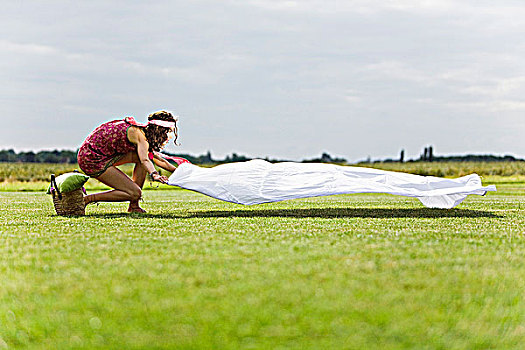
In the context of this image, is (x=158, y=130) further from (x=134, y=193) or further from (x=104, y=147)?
(x=134, y=193)

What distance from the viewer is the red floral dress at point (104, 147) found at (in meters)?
6.47

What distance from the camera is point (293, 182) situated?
259 inches

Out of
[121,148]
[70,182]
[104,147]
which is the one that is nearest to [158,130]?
[121,148]

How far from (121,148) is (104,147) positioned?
191 millimetres

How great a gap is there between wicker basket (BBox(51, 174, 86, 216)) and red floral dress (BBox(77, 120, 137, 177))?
1.11 feet

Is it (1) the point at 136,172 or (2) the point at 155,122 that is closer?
(2) the point at 155,122

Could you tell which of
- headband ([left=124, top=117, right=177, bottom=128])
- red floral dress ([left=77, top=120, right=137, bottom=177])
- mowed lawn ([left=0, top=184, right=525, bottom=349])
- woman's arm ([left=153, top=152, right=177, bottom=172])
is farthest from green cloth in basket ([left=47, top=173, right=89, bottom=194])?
mowed lawn ([left=0, top=184, right=525, bottom=349])

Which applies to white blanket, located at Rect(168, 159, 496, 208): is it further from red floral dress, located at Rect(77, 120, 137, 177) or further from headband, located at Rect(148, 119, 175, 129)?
red floral dress, located at Rect(77, 120, 137, 177)

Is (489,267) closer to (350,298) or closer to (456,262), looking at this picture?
(456,262)

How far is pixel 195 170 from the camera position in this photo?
675 centimetres

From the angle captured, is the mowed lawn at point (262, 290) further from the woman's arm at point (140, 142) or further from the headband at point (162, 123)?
the headband at point (162, 123)

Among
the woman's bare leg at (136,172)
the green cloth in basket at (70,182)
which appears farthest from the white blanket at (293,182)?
the green cloth in basket at (70,182)

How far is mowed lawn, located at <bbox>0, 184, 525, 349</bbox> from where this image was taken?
1938 millimetres

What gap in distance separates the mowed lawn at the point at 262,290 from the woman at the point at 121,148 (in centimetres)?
220
